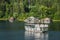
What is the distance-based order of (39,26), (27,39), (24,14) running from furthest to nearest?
(24,14) → (39,26) → (27,39)

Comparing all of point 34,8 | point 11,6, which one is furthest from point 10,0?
point 34,8

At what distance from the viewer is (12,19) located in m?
83.4

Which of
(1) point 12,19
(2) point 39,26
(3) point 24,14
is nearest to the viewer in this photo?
(2) point 39,26

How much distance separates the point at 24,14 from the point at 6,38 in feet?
141

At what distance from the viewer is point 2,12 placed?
9088 cm

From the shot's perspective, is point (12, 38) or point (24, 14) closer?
point (12, 38)

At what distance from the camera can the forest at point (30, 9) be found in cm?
8688

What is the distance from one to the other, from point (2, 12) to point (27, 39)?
47.2m

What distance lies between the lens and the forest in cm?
8688

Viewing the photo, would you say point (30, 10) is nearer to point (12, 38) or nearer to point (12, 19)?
point (12, 19)

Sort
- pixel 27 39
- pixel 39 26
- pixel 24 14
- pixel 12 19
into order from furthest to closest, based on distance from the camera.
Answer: pixel 24 14 < pixel 12 19 < pixel 39 26 < pixel 27 39

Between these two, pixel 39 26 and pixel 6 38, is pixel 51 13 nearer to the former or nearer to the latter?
pixel 39 26

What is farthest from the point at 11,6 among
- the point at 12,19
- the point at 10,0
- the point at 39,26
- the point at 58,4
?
the point at 39,26

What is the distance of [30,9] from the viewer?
292 feet
